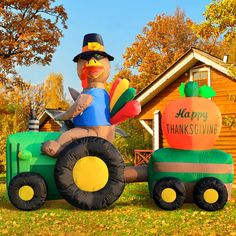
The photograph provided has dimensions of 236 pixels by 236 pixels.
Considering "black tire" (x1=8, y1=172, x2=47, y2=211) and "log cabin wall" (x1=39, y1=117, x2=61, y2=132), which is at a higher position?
"log cabin wall" (x1=39, y1=117, x2=61, y2=132)

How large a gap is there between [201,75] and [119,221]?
9.96 metres

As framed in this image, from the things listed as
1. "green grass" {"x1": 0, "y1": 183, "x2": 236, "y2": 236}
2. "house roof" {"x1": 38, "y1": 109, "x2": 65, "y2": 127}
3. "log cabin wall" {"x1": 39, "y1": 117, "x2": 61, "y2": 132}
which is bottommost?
"green grass" {"x1": 0, "y1": 183, "x2": 236, "y2": 236}

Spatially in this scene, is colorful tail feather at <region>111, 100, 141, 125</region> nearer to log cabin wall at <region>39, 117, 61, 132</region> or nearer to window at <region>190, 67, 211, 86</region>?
window at <region>190, 67, 211, 86</region>

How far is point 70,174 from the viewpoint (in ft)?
25.7

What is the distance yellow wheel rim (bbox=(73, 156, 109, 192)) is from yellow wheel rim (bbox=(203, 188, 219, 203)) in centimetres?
189

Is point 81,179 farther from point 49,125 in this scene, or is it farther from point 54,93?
point 54,93

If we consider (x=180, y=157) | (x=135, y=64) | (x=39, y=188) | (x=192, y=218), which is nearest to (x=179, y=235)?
(x=192, y=218)

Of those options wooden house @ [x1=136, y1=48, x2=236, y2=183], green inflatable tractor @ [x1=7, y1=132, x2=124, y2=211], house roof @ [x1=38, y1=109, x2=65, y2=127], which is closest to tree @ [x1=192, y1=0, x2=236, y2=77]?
wooden house @ [x1=136, y1=48, x2=236, y2=183]

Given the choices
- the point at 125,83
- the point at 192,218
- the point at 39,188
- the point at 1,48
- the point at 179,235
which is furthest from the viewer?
the point at 1,48

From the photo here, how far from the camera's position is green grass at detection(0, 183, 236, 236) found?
21.4ft

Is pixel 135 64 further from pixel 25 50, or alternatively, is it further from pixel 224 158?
pixel 224 158

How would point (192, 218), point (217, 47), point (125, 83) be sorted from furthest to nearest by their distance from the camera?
point (217, 47) → point (125, 83) → point (192, 218)

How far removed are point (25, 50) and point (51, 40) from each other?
1.11 meters

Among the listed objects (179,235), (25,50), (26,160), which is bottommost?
(179,235)
